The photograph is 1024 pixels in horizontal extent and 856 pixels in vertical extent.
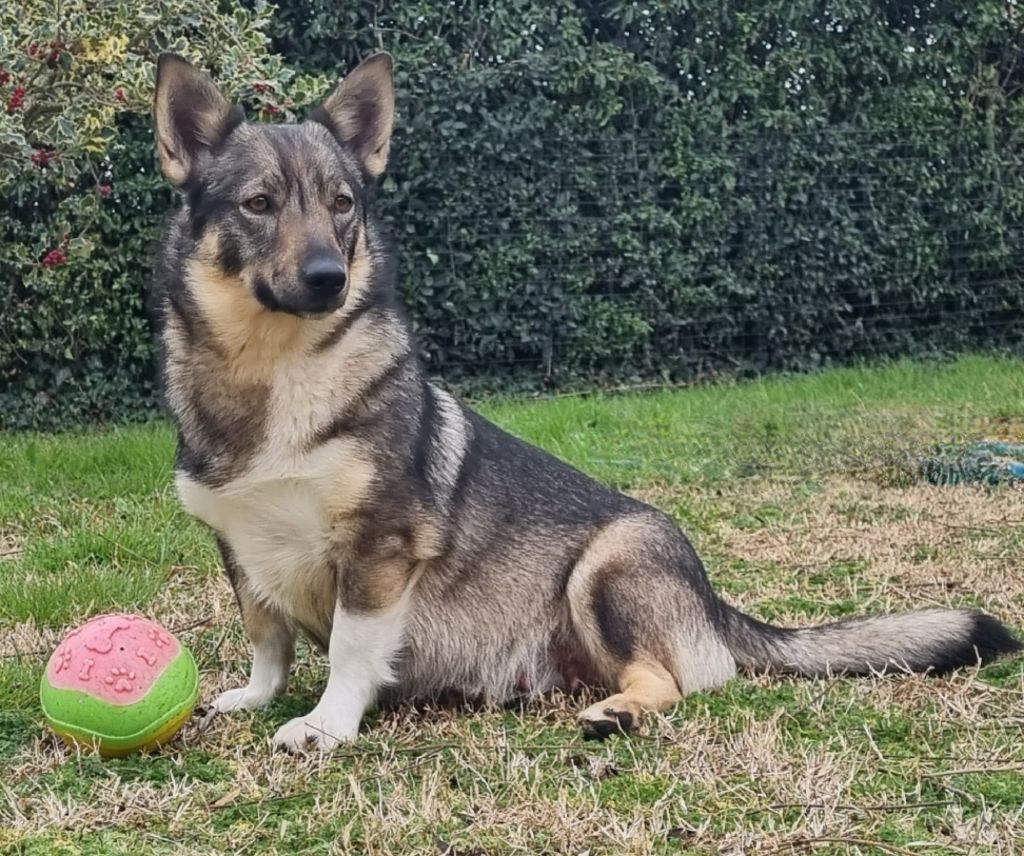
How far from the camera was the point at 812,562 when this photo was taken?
452 cm

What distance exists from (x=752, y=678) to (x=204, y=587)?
2.11 meters

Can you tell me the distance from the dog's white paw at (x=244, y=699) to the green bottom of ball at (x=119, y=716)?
1.24ft

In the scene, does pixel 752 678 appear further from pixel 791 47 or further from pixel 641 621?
pixel 791 47

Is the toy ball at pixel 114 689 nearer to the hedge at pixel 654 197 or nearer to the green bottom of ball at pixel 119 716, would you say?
the green bottom of ball at pixel 119 716

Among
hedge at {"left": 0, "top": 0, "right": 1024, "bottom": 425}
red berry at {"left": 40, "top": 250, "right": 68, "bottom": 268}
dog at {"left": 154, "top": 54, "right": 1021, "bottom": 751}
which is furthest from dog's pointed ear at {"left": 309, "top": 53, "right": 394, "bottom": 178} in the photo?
hedge at {"left": 0, "top": 0, "right": 1024, "bottom": 425}

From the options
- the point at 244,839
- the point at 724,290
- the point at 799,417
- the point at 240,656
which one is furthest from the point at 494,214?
the point at 244,839

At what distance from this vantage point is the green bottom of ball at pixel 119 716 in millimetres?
2572

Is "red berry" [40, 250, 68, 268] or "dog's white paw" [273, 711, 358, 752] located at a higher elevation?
"dog's white paw" [273, 711, 358, 752]

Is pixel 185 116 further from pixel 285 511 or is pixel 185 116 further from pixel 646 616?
pixel 646 616

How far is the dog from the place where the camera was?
2842 mm

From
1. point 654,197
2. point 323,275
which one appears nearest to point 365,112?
point 323,275

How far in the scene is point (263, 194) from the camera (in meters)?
2.92

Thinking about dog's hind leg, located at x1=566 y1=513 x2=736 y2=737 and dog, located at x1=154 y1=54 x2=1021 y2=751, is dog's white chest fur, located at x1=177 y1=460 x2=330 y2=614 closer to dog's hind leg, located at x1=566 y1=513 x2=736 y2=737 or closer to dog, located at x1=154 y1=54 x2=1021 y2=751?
dog, located at x1=154 y1=54 x2=1021 y2=751

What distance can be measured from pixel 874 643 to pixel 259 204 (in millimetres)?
2019
